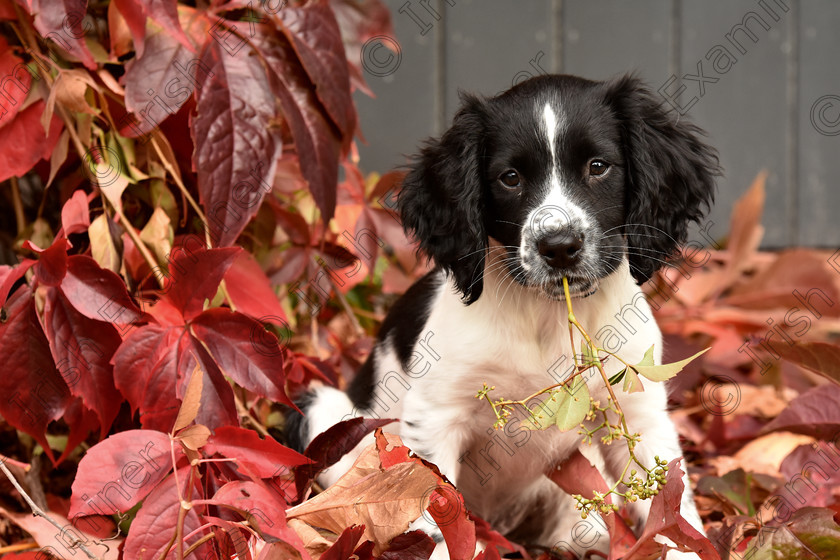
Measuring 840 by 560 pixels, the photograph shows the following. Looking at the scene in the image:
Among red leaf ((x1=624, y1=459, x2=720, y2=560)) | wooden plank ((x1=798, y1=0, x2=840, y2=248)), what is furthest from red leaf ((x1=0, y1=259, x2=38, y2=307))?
wooden plank ((x1=798, y1=0, x2=840, y2=248))

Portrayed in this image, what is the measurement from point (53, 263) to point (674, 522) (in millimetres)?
1263

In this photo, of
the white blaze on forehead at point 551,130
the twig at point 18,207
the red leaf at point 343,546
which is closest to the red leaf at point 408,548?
the red leaf at point 343,546

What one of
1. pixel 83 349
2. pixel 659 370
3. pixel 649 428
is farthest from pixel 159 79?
pixel 649 428

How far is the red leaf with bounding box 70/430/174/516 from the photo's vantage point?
1424 millimetres

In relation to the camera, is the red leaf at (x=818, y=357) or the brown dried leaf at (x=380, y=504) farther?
the red leaf at (x=818, y=357)

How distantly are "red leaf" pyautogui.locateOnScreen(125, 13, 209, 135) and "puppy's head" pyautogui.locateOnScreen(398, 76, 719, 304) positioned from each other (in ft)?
2.08

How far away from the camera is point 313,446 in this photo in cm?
172

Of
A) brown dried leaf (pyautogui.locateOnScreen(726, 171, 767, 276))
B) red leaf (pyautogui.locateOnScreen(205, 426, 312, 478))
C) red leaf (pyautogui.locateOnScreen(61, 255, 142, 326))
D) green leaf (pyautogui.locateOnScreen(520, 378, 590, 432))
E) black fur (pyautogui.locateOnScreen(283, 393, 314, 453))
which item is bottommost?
black fur (pyautogui.locateOnScreen(283, 393, 314, 453))

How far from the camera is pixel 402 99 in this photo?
4266 mm

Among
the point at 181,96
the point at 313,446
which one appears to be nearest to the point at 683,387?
the point at 313,446

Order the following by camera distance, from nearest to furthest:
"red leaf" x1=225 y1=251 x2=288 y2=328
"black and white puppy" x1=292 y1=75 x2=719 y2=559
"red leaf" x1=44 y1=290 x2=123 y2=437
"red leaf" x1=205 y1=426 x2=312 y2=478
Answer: "red leaf" x1=205 y1=426 x2=312 y2=478 → "red leaf" x1=44 y1=290 x2=123 y2=437 → "black and white puppy" x1=292 y1=75 x2=719 y2=559 → "red leaf" x1=225 y1=251 x2=288 y2=328

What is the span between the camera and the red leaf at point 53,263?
171 cm

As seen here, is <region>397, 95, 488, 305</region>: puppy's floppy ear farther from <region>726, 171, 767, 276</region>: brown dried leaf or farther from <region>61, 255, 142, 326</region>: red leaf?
<region>726, 171, 767, 276</region>: brown dried leaf

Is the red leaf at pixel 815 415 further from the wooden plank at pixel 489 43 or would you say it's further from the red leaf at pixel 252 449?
the wooden plank at pixel 489 43
